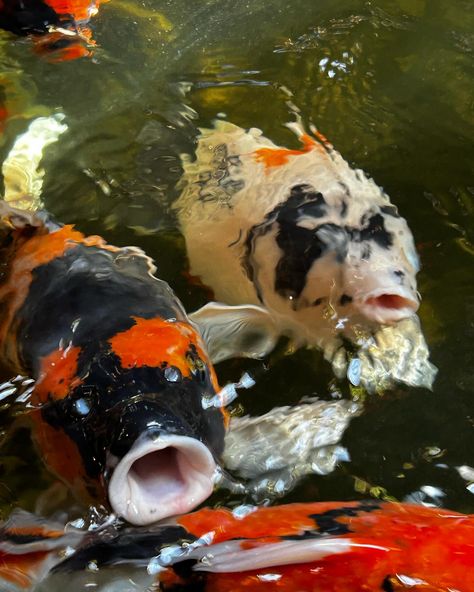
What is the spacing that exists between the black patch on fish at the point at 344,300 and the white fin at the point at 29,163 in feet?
5.23

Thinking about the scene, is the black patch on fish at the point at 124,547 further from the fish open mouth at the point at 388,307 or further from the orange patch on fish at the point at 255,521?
the fish open mouth at the point at 388,307

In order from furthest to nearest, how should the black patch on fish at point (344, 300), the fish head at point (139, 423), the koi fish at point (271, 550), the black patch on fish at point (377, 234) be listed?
the black patch on fish at point (377, 234) → the black patch on fish at point (344, 300) → the fish head at point (139, 423) → the koi fish at point (271, 550)

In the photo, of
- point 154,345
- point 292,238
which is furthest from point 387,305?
point 154,345

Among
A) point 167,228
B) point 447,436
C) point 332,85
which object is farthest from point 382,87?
point 447,436

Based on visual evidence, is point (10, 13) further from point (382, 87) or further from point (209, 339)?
point (209, 339)

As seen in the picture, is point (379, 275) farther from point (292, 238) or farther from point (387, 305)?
point (292, 238)

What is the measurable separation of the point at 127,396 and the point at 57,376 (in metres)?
0.33

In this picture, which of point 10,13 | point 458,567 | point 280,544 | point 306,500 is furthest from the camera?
point 10,13

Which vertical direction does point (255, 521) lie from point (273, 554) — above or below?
below

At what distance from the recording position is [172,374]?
7.66ft

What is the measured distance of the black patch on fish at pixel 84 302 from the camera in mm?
2523

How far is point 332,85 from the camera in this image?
173 inches

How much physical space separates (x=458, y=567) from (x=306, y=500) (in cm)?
77

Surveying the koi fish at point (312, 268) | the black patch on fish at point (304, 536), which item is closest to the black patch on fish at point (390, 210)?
the koi fish at point (312, 268)
